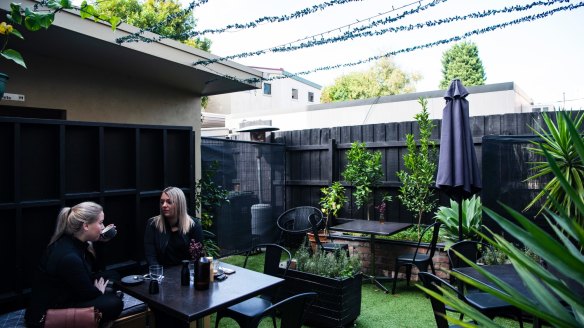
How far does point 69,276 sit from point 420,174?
460cm

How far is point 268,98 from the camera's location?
24734 millimetres

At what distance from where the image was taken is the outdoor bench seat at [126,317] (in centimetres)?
273

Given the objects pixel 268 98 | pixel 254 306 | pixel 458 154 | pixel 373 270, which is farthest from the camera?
pixel 268 98

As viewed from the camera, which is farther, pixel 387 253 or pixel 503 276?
pixel 387 253

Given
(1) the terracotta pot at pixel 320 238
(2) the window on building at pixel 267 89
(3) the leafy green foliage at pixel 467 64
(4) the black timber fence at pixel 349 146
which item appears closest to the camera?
(4) the black timber fence at pixel 349 146

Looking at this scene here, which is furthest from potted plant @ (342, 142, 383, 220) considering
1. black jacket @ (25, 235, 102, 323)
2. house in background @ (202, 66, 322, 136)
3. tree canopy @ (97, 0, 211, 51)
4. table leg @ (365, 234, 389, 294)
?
house in background @ (202, 66, 322, 136)

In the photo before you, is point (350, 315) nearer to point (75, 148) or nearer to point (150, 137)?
point (150, 137)

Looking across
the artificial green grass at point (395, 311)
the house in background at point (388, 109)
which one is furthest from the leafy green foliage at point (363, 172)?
the house in background at point (388, 109)

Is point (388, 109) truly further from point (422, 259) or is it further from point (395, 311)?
point (395, 311)

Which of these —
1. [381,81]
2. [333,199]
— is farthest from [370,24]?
[381,81]

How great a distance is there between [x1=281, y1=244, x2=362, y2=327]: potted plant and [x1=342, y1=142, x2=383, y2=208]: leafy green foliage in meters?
2.17

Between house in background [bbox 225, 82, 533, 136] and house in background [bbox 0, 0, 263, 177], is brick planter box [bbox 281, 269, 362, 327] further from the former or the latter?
house in background [bbox 225, 82, 533, 136]

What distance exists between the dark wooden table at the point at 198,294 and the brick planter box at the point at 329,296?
97 cm

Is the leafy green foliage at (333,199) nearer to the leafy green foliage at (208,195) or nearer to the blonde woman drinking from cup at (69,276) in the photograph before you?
the leafy green foliage at (208,195)
